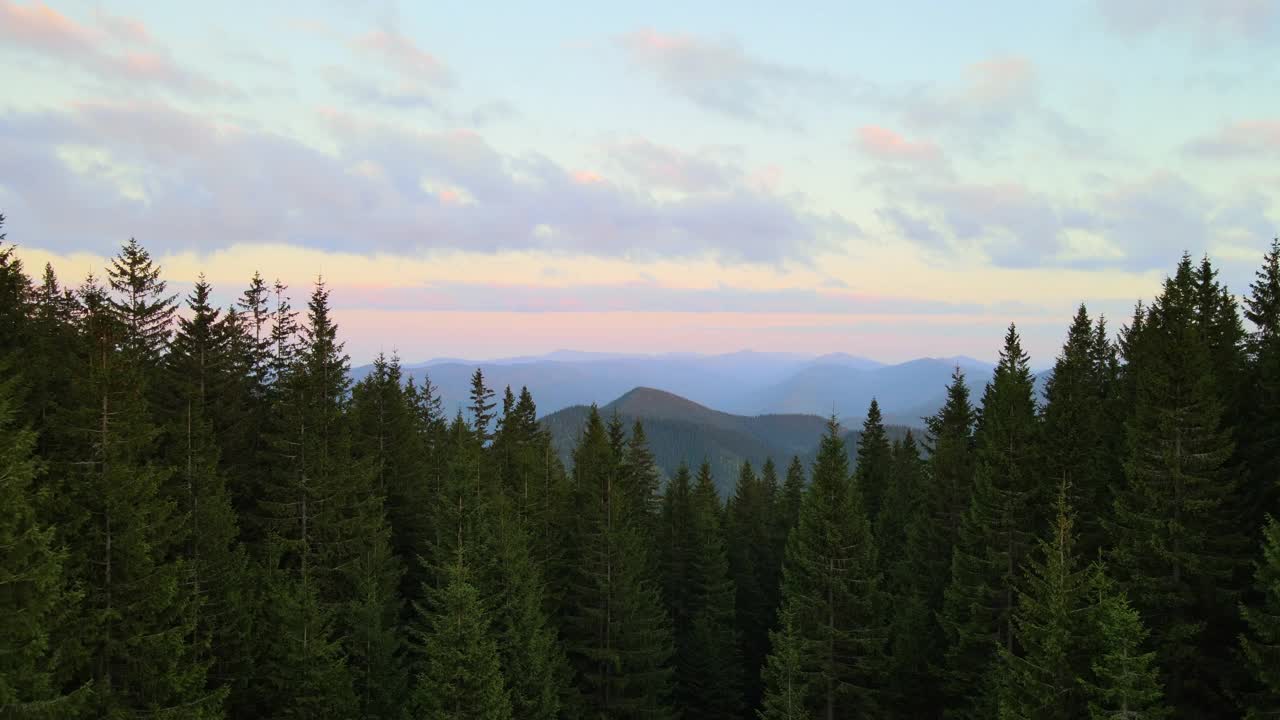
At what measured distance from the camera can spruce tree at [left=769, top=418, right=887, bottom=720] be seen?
29.1 metres

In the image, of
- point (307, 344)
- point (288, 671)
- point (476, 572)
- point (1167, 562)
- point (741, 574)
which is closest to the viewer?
point (1167, 562)

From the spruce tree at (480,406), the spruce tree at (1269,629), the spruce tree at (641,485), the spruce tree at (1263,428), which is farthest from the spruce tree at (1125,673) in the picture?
the spruce tree at (480,406)

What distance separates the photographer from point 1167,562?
69.5 feet

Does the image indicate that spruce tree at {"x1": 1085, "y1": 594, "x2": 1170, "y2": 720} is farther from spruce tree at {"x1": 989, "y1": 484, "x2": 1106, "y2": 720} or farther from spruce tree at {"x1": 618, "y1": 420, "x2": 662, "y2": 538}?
spruce tree at {"x1": 618, "y1": 420, "x2": 662, "y2": 538}

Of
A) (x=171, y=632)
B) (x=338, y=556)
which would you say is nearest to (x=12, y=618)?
(x=171, y=632)

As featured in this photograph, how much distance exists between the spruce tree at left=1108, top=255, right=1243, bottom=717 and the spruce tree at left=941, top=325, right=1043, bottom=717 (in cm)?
528

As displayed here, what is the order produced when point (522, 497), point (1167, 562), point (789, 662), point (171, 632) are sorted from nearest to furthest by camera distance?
1. point (171, 632)
2. point (1167, 562)
3. point (789, 662)
4. point (522, 497)

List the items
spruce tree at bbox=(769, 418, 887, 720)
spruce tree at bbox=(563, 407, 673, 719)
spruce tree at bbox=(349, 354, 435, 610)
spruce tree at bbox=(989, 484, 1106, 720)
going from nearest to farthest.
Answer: spruce tree at bbox=(989, 484, 1106, 720) → spruce tree at bbox=(769, 418, 887, 720) → spruce tree at bbox=(563, 407, 673, 719) → spruce tree at bbox=(349, 354, 435, 610)

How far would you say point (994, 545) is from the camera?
28844 millimetres

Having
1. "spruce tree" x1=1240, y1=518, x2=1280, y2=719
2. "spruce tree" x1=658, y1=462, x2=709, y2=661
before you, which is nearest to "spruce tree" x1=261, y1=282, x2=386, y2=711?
"spruce tree" x1=658, y1=462, x2=709, y2=661

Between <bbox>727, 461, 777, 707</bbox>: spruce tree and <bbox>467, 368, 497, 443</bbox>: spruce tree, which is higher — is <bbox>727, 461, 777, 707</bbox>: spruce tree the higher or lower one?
the lower one

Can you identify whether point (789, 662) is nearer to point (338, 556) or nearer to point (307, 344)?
point (338, 556)

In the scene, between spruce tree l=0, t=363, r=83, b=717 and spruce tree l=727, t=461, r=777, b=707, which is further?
spruce tree l=727, t=461, r=777, b=707

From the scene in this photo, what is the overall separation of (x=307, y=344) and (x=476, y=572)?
53.0 feet
